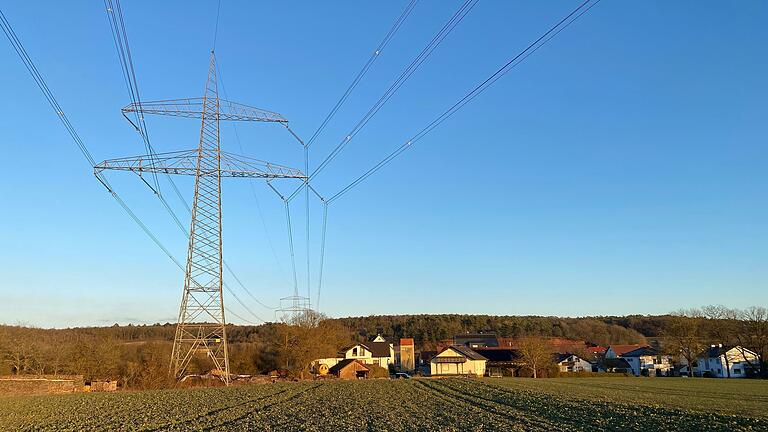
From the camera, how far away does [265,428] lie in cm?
2123

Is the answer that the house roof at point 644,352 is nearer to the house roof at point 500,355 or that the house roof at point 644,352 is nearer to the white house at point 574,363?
the white house at point 574,363

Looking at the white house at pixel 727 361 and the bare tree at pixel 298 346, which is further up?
the bare tree at pixel 298 346

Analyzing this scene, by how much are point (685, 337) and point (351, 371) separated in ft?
188

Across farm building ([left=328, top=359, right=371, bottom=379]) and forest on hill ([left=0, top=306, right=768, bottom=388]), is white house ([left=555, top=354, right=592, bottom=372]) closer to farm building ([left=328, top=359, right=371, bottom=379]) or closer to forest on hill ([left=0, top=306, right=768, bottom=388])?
forest on hill ([left=0, top=306, right=768, bottom=388])

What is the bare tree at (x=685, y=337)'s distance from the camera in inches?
3745

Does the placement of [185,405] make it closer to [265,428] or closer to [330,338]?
[265,428]

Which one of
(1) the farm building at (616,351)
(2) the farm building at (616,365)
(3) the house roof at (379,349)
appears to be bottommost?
(2) the farm building at (616,365)

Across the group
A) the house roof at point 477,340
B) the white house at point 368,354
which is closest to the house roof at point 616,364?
the house roof at point 477,340

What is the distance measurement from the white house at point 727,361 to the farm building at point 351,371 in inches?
2413

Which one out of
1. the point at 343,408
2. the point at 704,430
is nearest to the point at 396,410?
the point at 343,408

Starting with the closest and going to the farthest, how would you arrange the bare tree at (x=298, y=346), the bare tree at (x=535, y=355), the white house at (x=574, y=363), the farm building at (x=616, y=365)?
the bare tree at (x=298, y=346), the bare tree at (x=535, y=355), the white house at (x=574, y=363), the farm building at (x=616, y=365)

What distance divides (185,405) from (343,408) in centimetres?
984

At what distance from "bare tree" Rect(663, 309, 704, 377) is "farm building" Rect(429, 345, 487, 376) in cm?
3359

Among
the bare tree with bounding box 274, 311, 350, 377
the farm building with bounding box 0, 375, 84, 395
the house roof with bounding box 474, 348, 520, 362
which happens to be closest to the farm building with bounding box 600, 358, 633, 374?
the house roof with bounding box 474, 348, 520, 362
